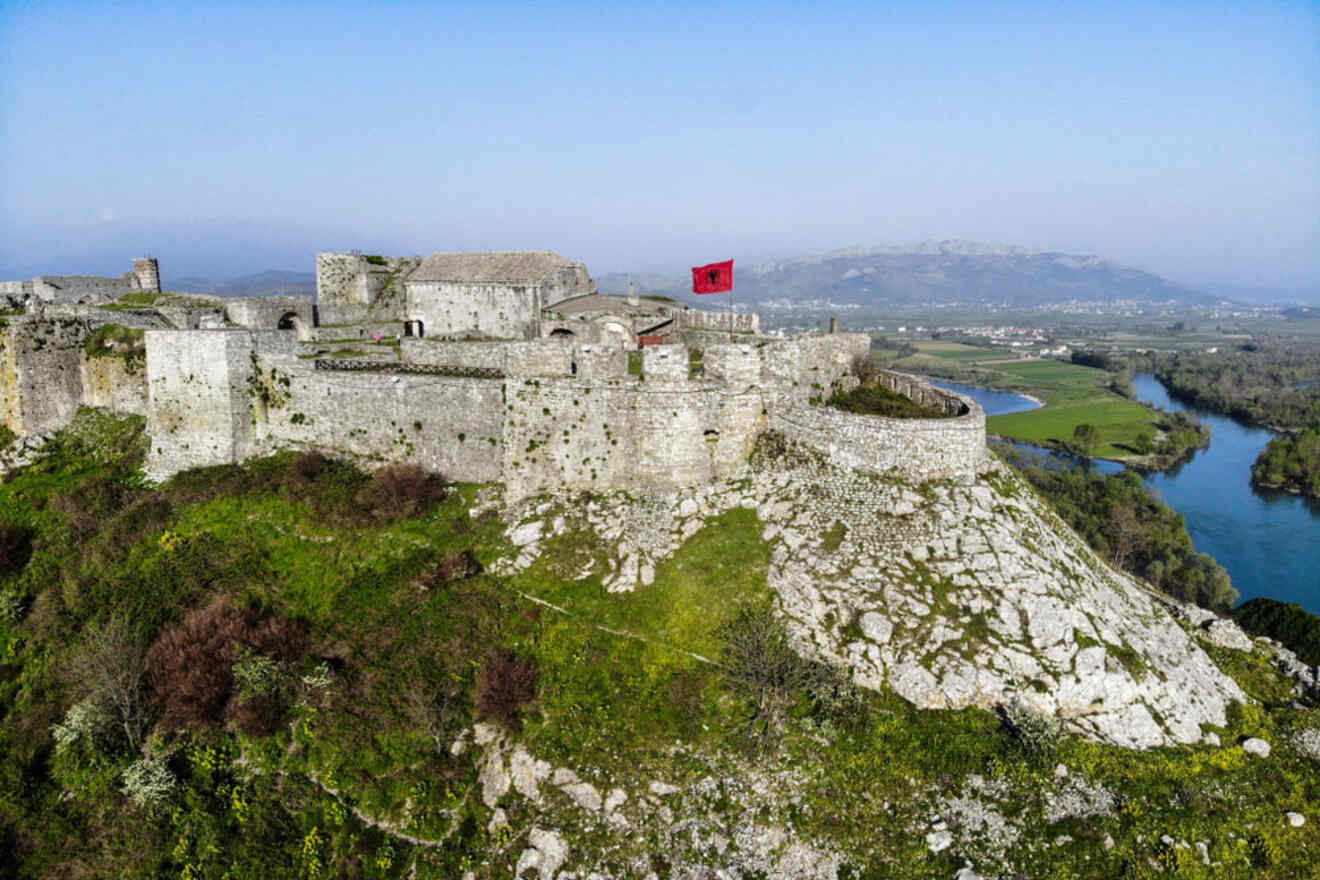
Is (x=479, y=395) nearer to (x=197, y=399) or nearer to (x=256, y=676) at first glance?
(x=256, y=676)

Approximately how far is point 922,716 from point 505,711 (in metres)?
8.46

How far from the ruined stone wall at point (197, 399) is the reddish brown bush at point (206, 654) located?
23.6 feet

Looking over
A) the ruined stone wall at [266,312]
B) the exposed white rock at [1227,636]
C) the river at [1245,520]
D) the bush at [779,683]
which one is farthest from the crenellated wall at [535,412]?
the river at [1245,520]

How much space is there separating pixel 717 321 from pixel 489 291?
11.0 meters

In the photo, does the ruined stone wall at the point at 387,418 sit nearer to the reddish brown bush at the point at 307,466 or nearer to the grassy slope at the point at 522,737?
the reddish brown bush at the point at 307,466

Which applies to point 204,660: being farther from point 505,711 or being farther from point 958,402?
point 958,402

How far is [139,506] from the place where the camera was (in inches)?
811

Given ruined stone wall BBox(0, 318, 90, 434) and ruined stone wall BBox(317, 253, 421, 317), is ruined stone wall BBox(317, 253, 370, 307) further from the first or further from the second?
ruined stone wall BBox(0, 318, 90, 434)

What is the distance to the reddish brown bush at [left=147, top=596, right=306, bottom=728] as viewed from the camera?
14992 mm

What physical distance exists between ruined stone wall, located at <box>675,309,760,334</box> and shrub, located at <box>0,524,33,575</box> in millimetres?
22740

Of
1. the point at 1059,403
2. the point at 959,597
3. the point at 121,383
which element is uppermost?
the point at 121,383

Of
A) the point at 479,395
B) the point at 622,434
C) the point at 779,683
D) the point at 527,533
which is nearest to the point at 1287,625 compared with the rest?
the point at 779,683

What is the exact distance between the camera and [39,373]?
2478 cm

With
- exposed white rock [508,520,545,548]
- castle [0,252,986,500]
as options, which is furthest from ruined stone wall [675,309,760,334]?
exposed white rock [508,520,545,548]
